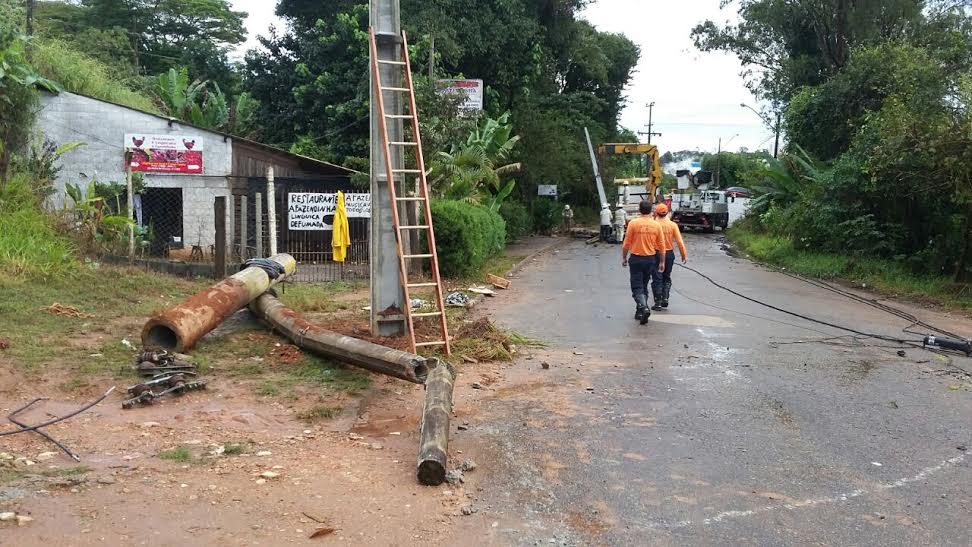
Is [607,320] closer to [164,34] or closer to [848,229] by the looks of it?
[848,229]

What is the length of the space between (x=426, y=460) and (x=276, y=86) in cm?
2373

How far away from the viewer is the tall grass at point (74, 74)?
20859 mm

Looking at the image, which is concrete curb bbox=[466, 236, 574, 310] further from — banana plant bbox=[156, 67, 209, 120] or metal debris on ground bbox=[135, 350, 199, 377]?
banana plant bbox=[156, 67, 209, 120]

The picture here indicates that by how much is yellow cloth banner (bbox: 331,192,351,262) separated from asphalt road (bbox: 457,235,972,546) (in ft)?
18.1

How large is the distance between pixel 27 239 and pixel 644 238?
886 centimetres

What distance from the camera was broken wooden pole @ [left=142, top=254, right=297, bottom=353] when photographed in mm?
7844

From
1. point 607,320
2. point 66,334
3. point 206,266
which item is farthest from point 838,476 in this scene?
point 206,266

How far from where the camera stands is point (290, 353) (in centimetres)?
830

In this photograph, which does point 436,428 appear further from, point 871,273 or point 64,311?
point 871,273

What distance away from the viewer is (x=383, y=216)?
8.91m

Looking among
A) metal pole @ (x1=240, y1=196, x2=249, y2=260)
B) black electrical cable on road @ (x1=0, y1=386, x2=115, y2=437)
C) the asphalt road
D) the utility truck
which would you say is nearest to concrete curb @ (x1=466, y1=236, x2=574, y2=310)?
the asphalt road

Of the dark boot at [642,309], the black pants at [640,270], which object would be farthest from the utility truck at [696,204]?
the dark boot at [642,309]

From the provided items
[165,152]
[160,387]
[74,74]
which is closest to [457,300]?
[160,387]

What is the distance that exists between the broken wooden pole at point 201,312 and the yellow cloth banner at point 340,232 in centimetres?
554
